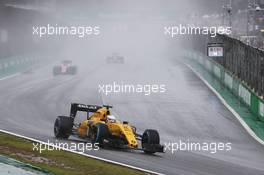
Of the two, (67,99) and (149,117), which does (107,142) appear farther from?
(67,99)

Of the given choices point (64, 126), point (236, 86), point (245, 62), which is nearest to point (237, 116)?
point (245, 62)

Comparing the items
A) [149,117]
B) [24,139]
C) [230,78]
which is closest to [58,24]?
[230,78]

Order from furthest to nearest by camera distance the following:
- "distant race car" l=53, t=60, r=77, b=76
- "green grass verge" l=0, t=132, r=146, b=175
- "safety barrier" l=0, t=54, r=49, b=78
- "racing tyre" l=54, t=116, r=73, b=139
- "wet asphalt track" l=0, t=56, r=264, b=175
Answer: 1. "safety barrier" l=0, t=54, r=49, b=78
2. "distant race car" l=53, t=60, r=77, b=76
3. "racing tyre" l=54, t=116, r=73, b=139
4. "wet asphalt track" l=0, t=56, r=264, b=175
5. "green grass verge" l=0, t=132, r=146, b=175

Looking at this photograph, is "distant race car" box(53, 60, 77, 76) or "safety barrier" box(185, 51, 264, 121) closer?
"safety barrier" box(185, 51, 264, 121)

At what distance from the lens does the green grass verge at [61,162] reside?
1652 centimetres

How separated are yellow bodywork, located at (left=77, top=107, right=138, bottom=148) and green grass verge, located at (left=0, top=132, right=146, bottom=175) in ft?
4.71

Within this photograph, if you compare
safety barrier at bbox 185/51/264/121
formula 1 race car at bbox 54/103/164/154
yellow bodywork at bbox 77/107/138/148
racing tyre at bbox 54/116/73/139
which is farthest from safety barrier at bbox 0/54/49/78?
formula 1 race car at bbox 54/103/164/154

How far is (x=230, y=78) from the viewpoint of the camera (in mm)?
38906

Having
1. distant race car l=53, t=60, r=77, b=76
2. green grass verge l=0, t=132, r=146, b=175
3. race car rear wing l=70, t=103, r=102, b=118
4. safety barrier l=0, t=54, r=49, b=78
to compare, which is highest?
safety barrier l=0, t=54, r=49, b=78

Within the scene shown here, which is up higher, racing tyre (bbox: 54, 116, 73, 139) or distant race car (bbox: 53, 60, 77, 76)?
distant race car (bbox: 53, 60, 77, 76)

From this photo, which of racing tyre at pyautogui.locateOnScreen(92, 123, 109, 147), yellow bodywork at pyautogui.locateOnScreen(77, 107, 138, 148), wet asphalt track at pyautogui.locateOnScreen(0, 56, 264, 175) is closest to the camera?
wet asphalt track at pyautogui.locateOnScreen(0, 56, 264, 175)

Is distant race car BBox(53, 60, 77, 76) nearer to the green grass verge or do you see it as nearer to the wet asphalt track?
the wet asphalt track

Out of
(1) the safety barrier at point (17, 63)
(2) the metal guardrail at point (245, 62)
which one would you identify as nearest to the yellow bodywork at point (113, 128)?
(2) the metal guardrail at point (245, 62)

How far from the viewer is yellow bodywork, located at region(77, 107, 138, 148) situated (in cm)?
1944
